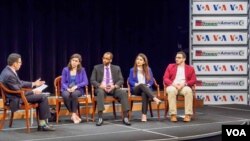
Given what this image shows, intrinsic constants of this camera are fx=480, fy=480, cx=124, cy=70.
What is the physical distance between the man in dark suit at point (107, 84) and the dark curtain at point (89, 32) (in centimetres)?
218

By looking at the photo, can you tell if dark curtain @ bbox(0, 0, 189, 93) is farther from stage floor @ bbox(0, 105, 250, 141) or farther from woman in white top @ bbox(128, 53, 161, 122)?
woman in white top @ bbox(128, 53, 161, 122)

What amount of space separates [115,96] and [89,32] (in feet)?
9.11

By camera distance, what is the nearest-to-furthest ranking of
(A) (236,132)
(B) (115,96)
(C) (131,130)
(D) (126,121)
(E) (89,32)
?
(A) (236,132) → (C) (131,130) → (D) (126,121) → (B) (115,96) → (E) (89,32)

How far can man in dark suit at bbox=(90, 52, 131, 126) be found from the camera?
7.07m

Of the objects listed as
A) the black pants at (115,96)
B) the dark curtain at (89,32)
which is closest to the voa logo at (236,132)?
the black pants at (115,96)

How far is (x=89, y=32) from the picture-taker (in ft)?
32.0

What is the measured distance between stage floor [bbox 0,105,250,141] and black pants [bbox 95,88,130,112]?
0.87ft

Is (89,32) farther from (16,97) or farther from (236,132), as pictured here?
(236,132)

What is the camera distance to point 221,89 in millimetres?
9641

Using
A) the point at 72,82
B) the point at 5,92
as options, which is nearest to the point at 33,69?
the point at 72,82

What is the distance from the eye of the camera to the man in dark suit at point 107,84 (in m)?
7.07

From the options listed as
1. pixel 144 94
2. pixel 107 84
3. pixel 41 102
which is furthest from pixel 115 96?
pixel 41 102

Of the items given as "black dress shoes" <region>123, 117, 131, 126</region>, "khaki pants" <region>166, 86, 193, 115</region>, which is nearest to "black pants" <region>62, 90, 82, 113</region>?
"black dress shoes" <region>123, 117, 131, 126</region>

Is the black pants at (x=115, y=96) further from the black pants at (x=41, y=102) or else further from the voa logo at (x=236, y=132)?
the voa logo at (x=236, y=132)
